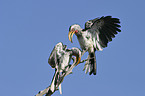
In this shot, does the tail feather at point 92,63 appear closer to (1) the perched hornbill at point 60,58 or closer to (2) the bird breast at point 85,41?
(2) the bird breast at point 85,41

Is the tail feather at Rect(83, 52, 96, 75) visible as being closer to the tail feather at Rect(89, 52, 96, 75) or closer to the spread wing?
the tail feather at Rect(89, 52, 96, 75)

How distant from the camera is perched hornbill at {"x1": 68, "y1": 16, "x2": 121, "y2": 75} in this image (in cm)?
873

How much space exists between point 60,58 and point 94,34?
52.8 inches

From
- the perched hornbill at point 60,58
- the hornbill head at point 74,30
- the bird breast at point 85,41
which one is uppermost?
the hornbill head at point 74,30

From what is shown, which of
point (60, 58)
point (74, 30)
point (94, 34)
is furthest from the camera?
point (94, 34)

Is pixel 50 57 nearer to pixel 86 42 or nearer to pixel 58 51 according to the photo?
pixel 58 51

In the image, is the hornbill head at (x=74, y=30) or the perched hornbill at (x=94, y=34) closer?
the hornbill head at (x=74, y=30)

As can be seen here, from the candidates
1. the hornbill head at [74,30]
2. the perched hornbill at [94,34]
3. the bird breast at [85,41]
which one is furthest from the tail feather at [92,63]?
the hornbill head at [74,30]

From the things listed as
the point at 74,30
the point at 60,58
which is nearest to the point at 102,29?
the point at 74,30

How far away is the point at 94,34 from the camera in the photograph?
898 cm

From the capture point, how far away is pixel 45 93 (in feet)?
25.2

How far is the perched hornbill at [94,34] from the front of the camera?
8.73 m

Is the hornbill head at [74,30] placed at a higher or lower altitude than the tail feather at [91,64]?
higher

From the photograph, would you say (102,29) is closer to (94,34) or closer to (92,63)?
(94,34)
